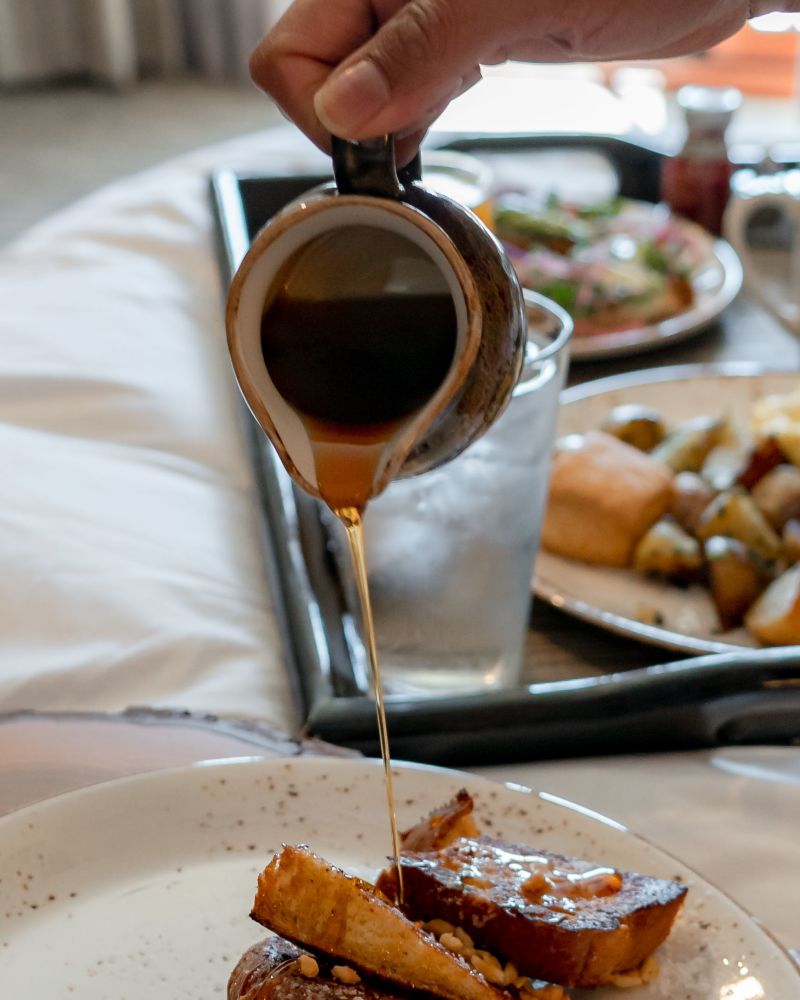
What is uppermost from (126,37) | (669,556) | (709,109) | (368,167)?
(368,167)

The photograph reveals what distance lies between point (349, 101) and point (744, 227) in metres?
0.91

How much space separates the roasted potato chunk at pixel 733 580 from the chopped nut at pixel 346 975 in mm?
544

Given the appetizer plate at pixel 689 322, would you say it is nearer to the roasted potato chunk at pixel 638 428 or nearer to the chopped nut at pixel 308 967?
the roasted potato chunk at pixel 638 428

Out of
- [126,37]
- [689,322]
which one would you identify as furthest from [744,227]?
[126,37]

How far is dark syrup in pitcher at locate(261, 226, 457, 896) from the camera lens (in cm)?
65

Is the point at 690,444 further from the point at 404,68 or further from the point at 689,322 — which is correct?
the point at 404,68

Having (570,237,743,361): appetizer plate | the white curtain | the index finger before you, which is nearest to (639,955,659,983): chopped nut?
the index finger

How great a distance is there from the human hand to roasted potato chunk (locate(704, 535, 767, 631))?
393 mm

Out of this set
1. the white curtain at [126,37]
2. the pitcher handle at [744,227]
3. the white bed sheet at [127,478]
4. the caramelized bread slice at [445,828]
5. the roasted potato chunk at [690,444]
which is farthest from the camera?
the white curtain at [126,37]

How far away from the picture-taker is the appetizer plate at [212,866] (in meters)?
0.60

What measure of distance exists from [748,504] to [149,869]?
2.03 feet

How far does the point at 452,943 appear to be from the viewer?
0.57 metres

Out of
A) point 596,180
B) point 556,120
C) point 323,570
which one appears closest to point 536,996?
point 323,570

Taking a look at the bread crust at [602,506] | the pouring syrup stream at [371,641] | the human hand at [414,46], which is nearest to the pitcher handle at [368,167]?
the human hand at [414,46]
